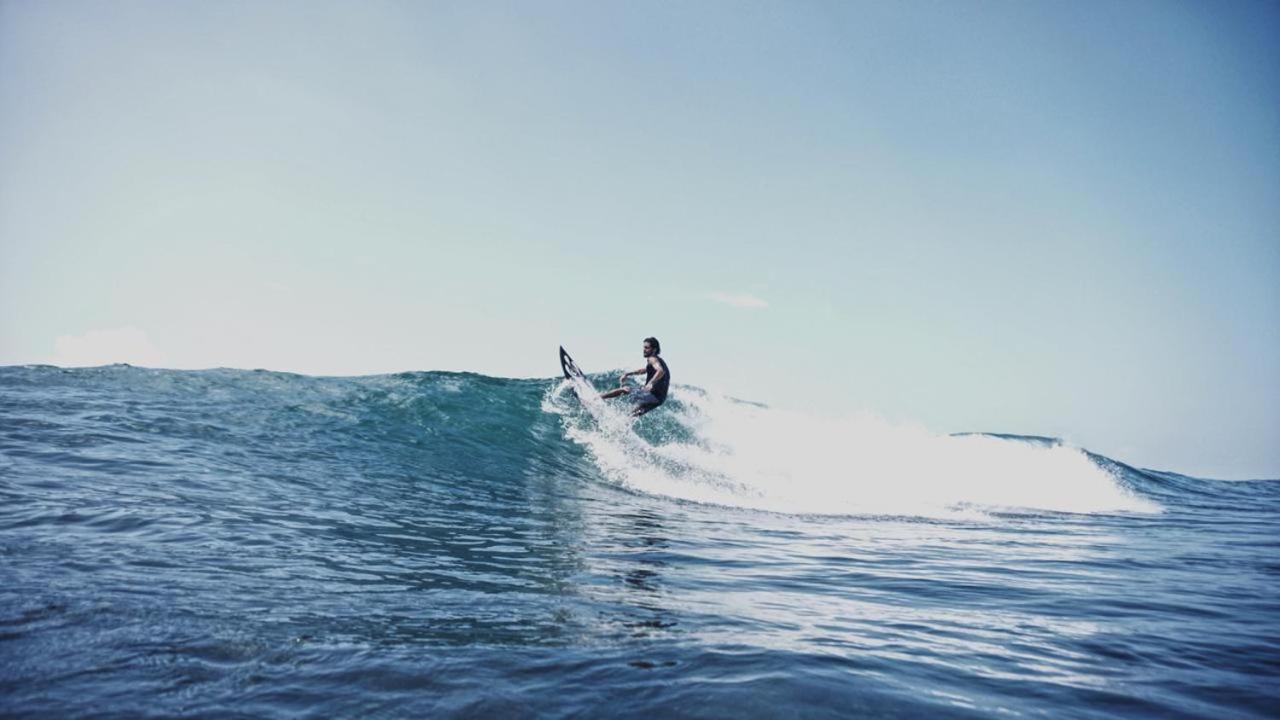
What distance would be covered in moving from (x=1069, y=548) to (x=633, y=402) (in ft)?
31.5

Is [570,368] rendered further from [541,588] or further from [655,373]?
[541,588]

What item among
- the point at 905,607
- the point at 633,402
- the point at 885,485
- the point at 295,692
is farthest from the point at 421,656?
the point at 885,485

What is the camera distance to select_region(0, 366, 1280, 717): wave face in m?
2.89

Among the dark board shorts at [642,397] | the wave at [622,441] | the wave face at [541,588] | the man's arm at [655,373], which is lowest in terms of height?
the wave face at [541,588]

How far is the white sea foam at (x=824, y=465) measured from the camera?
13.0 meters

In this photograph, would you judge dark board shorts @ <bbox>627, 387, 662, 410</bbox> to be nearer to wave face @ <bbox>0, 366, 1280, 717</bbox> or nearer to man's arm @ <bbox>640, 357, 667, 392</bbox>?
man's arm @ <bbox>640, 357, 667, 392</bbox>

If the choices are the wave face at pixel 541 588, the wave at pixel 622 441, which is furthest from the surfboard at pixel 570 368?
the wave face at pixel 541 588

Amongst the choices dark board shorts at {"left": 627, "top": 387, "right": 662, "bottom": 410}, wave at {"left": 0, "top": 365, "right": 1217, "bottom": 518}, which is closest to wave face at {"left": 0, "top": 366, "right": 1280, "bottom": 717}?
wave at {"left": 0, "top": 365, "right": 1217, "bottom": 518}

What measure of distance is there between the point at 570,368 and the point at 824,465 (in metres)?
7.06

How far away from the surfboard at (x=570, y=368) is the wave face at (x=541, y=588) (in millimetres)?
3727

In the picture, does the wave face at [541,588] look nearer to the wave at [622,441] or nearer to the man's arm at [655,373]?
the wave at [622,441]

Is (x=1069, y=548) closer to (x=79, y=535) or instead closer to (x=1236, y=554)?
(x=1236, y=554)

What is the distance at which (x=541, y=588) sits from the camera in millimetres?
4766

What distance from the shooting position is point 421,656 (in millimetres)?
3203
